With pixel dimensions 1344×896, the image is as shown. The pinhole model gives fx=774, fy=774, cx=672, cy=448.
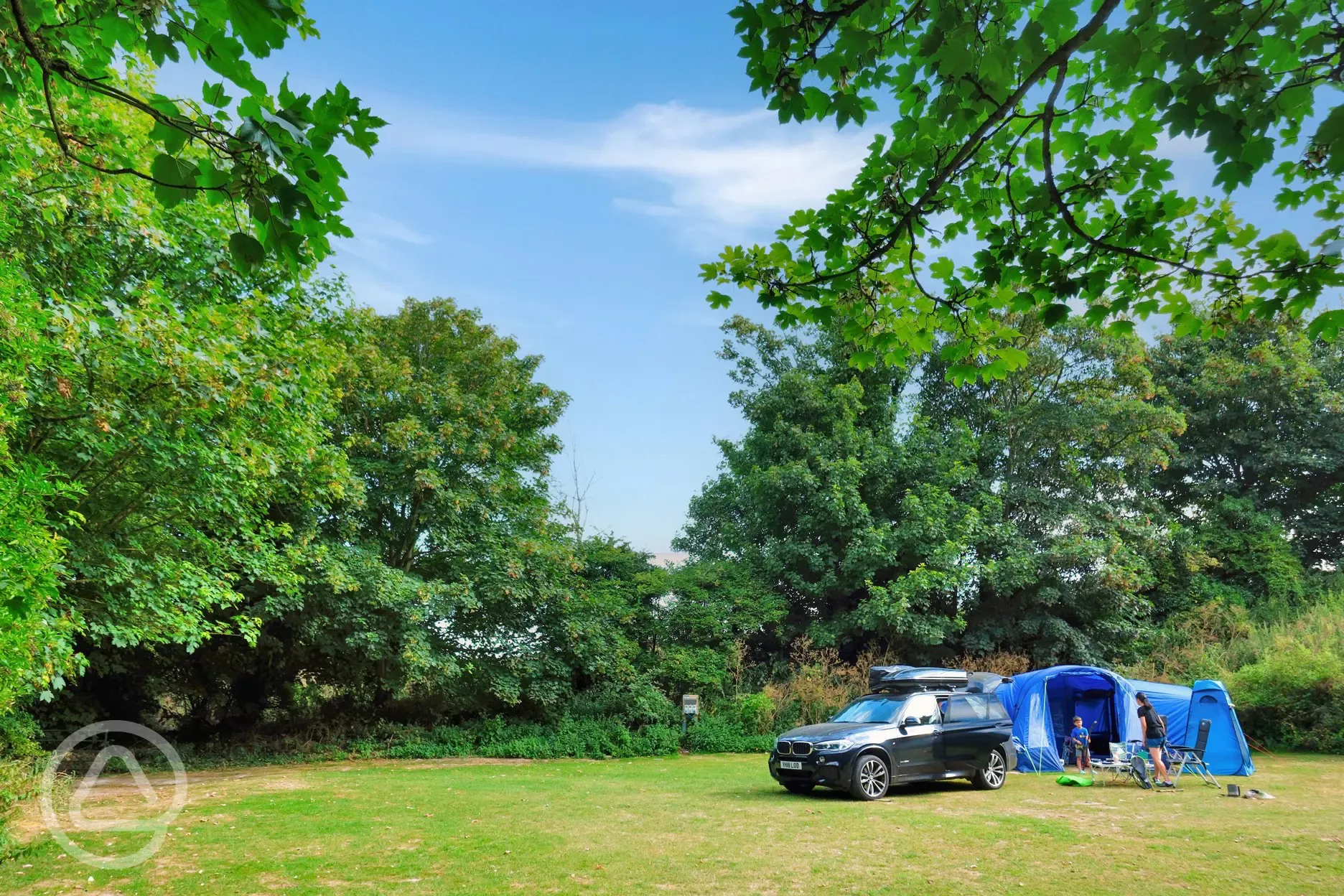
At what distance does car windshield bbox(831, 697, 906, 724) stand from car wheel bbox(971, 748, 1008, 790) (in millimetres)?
1605

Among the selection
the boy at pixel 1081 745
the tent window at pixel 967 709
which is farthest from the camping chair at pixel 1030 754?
the tent window at pixel 967 709

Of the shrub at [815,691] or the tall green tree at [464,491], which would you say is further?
the shrub at [815,691]

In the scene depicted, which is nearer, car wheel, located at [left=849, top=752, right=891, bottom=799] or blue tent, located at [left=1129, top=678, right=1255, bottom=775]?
car wheel, located at [left=849, top=752, right=891, bottom=799]

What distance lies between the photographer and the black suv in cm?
1069

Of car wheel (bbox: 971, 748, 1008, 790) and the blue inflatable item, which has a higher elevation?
the blue inflatable item

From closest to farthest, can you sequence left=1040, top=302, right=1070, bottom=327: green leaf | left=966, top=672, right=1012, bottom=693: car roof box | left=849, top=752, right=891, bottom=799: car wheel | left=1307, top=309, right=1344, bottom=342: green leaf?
left=1307, top=309, right=1344, bottom=342: green leaf
left=1040, top=302, right=1070, bottom=327: green leaf
left=849, top=752, right=891, bottom=799: car wheel
left=966, top=672, right=1012, bottom=693: car roof box

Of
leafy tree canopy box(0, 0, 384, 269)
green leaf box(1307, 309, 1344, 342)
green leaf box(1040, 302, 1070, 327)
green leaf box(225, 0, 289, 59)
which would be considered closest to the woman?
green leaf box(1307, 309, 1344, 342)

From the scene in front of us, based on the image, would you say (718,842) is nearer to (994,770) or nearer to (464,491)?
(994,770)

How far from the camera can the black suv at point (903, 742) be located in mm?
10688

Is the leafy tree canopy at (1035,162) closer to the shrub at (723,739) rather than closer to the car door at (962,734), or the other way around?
the car door at (962,734)

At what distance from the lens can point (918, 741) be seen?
11.3 metres

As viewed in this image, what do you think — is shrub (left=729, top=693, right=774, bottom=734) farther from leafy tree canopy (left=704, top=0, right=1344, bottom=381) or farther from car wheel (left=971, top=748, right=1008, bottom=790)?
leafy tree canopy (left=704, top=0, right=1344, bottom=381)

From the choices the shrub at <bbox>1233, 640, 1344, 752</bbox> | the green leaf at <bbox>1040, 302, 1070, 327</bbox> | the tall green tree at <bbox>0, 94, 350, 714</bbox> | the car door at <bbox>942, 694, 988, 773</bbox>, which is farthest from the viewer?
the shrub at <bbox>1233, 640, 1344, 752</bbox>

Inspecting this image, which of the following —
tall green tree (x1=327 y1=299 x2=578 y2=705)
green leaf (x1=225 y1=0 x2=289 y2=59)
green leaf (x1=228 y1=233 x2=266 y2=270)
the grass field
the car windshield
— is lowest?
the grass field
